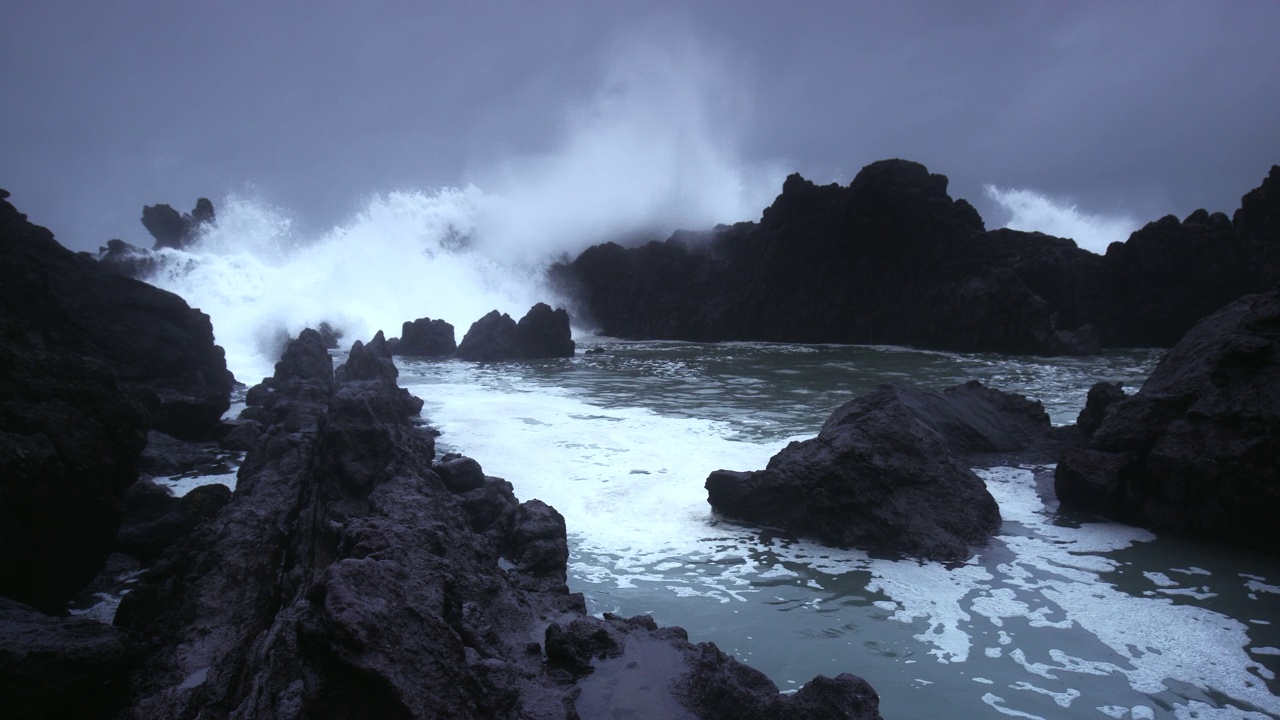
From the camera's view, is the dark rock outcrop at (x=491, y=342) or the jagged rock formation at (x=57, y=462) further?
the dark rock outcrop at (x=491, y=342)

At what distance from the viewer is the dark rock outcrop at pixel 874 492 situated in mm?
4914

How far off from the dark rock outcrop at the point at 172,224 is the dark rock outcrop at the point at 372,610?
144 ft

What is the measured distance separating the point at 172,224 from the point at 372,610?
48.6 m

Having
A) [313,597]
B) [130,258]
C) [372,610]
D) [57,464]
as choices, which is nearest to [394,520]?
[313,597]

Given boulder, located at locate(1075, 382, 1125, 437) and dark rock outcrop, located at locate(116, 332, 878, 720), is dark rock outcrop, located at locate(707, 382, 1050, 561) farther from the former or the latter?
boulder, located at locate(1075, 382, 1125, 437)

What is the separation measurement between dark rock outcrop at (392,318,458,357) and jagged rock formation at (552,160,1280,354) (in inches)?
619

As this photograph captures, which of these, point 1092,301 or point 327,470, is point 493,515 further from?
point 1092,301

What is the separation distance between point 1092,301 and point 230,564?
1263 inches

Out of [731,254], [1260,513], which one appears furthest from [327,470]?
[731,254]

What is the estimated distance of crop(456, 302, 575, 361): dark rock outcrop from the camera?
2525cm

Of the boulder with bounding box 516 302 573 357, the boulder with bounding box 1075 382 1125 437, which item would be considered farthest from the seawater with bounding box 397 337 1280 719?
the boulder with bounding box 516 302 573 357

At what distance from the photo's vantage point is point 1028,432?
7895 mm

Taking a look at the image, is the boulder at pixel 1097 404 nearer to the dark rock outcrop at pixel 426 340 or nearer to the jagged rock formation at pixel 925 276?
the jagged rock formation at pixel 925 276

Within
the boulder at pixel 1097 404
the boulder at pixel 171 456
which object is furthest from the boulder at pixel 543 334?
the boulder at pixel 1097 404
